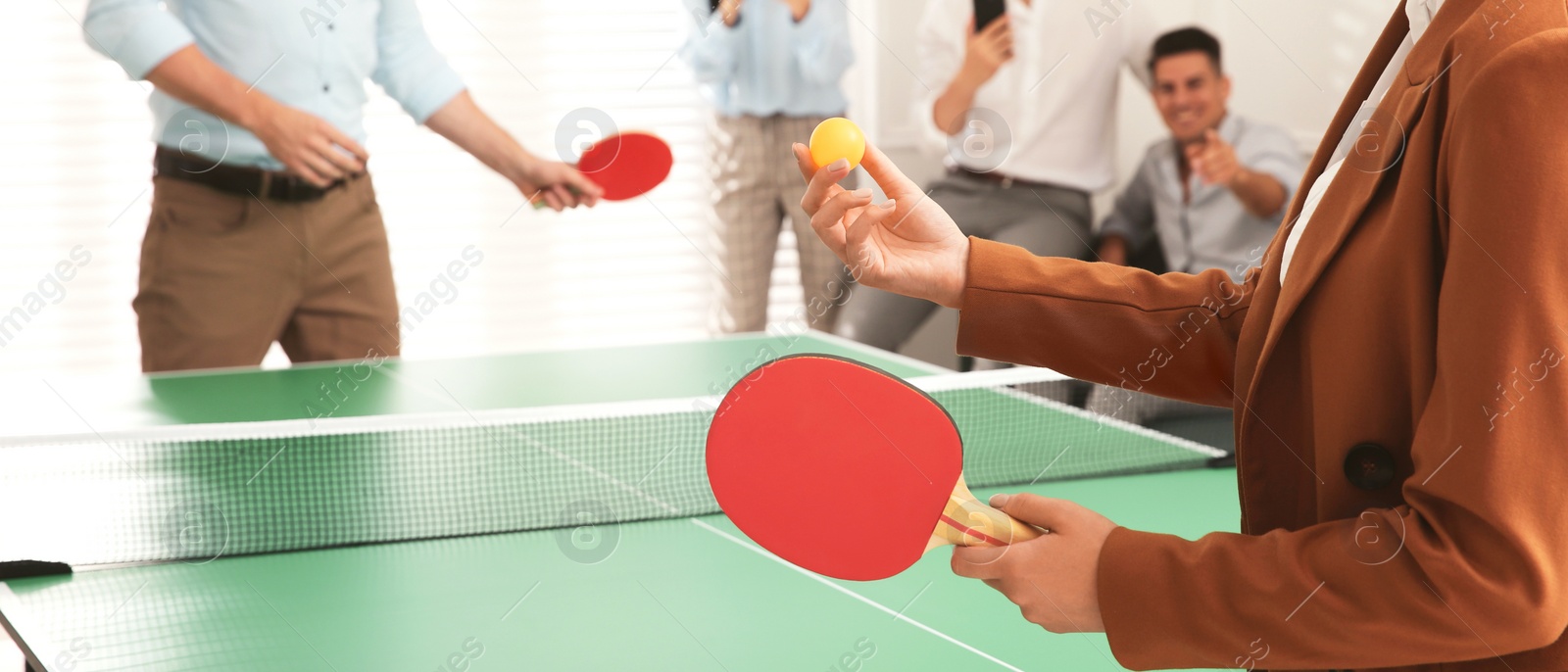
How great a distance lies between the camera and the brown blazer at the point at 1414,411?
0.73m

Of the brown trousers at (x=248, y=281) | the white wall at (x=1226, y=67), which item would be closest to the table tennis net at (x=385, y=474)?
the brown trousers at (x=248, y=281)

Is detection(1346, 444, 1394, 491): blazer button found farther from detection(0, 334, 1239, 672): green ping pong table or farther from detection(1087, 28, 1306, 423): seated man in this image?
detection(1087, 28, 1306, 423): seated man

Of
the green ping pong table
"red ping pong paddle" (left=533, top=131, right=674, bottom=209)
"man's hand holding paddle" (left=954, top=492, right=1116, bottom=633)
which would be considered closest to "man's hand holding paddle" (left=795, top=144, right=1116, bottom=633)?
"man's hand holding paddle" (left=954, top=492, right=1116, bottom=633)

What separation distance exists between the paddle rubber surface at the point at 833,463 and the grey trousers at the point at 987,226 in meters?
3.36

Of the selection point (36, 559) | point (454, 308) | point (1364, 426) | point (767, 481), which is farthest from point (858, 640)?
point (454, 308)

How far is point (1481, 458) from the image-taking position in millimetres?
729

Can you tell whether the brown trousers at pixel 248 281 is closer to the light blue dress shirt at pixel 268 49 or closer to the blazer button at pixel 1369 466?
the light blue dress shirt at pixel 268 49

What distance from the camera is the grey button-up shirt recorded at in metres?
4.23

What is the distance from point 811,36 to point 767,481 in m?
3.96

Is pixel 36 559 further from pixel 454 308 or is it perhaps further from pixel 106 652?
pixel 454 308

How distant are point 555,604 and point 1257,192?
3262mm

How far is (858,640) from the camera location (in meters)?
1.55

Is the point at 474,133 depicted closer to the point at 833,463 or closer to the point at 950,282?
the point at 950,282

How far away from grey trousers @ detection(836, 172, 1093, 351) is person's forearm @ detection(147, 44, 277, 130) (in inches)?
85.5
